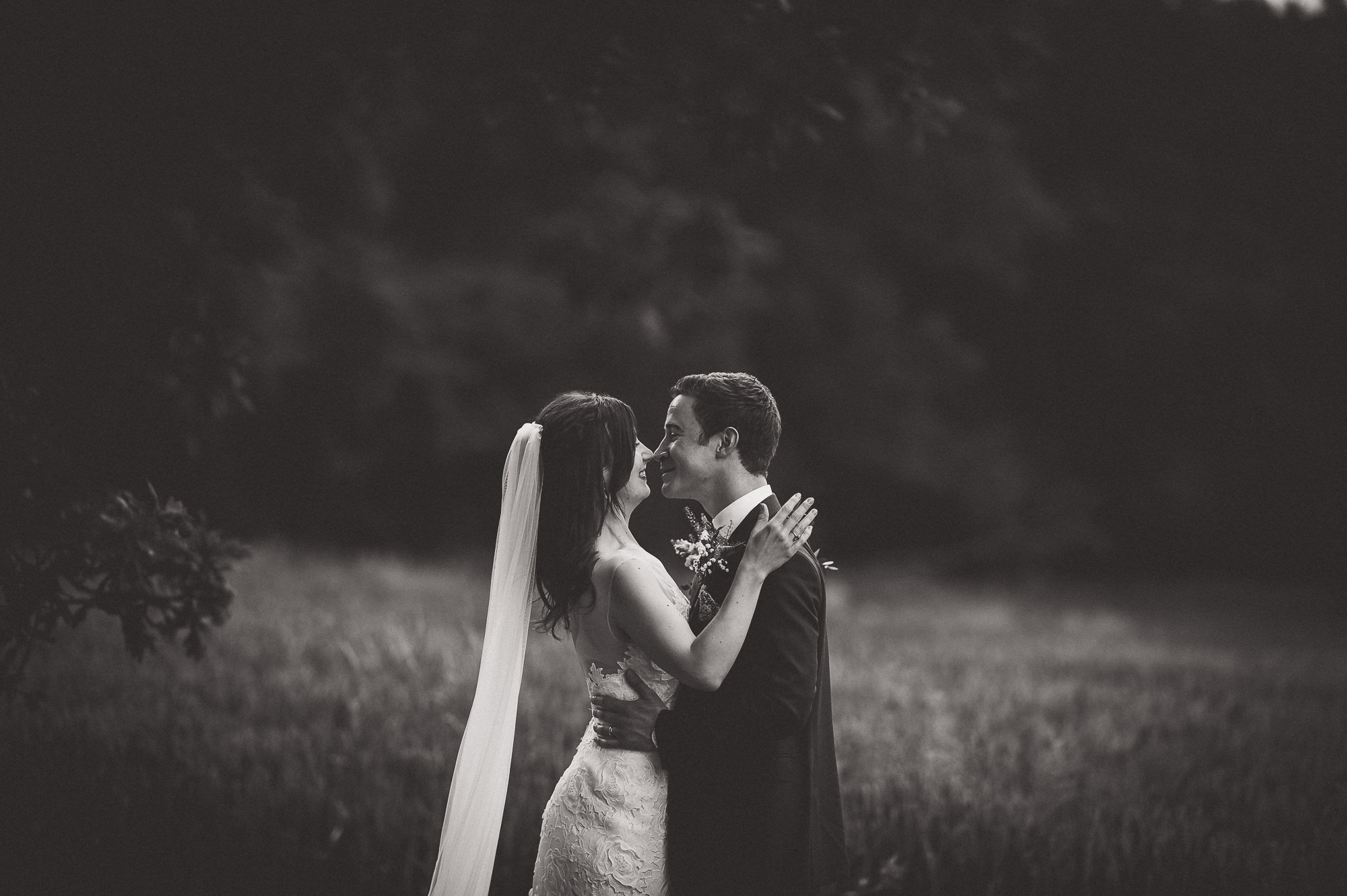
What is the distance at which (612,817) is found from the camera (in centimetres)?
352

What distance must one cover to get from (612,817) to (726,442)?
4.27ft

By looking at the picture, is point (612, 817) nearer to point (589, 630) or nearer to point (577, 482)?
point (589, 630)

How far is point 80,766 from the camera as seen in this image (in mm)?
5531

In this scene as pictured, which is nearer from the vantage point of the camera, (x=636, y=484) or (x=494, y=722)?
(x=636, y=484)

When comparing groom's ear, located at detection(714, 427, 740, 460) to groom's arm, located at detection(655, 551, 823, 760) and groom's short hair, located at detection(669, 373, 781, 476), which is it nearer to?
groom's short hair, located at detection(669, 373, 781, 476)

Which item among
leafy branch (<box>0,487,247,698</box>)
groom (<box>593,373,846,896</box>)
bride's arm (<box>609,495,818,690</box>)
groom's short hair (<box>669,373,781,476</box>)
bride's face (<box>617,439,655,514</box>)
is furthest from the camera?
leafy branch (<box>0,487,247,698</box>)

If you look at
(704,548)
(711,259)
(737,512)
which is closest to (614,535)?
(704,548)

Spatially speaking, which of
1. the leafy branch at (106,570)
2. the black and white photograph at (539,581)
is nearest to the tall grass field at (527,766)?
the black and white photograph at (539,581)

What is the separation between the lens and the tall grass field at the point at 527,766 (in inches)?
202

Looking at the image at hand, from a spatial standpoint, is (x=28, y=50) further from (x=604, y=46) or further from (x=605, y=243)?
(x=605, y=243)

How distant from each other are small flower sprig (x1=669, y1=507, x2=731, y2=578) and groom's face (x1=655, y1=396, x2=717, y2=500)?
0.33ft

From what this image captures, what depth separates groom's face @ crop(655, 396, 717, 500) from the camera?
3.58m

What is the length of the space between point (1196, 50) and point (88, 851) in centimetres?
2122

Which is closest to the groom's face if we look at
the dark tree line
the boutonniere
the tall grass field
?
the boutonniere
